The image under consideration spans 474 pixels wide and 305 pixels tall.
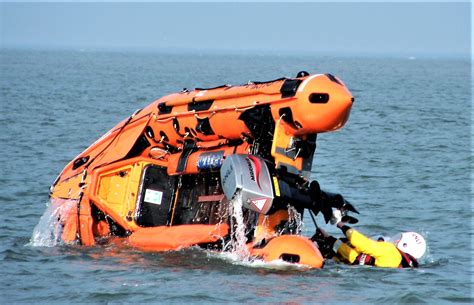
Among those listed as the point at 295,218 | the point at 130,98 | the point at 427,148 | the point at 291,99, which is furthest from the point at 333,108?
the point at 130,98

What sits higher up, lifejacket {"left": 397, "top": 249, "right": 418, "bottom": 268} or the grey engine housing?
the grey engine housing

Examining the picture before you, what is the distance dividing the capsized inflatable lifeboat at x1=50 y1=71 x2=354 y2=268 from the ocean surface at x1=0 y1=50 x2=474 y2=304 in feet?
1.24

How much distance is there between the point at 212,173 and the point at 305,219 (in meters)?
2.85

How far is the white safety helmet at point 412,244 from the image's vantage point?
1169 cm

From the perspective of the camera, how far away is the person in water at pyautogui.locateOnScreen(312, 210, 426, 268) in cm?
1145

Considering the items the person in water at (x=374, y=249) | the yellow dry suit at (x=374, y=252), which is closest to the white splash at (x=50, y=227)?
the person in water at (x=374, y=249)

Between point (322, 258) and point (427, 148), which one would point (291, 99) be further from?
point (427, 148)

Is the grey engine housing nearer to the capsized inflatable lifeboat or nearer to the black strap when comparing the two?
the capsized inflatable lifeboat

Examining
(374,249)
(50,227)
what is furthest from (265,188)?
(50,227)

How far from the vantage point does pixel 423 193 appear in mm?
17047

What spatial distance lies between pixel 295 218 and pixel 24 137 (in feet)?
40.6

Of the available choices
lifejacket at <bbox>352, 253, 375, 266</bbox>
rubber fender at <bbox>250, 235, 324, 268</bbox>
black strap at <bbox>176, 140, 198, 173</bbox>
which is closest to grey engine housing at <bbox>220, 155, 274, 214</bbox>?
rubber fender at <bbox>250, 235, 324, 268</bbox>

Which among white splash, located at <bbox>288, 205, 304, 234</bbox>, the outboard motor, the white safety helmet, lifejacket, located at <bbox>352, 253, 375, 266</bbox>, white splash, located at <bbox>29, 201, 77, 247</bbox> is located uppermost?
the outboard motor

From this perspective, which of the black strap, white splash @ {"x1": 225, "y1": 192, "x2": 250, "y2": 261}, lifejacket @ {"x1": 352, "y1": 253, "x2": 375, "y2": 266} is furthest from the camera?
the black strap
